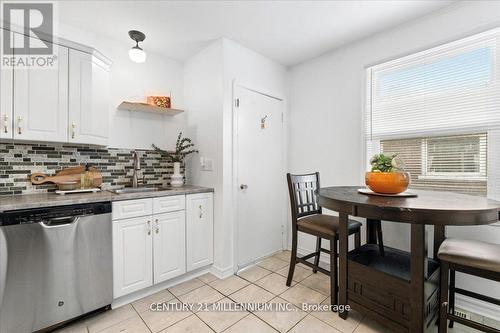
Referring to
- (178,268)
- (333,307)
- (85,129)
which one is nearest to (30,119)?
(85,129)

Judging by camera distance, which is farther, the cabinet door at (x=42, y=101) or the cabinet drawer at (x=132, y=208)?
the cabinet drawer at (x=132, y=208)

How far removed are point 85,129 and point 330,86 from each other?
265cm

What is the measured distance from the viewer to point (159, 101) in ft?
8.69

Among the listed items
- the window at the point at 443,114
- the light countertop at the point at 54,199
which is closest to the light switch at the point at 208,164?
the light countertop at the point at 54,199

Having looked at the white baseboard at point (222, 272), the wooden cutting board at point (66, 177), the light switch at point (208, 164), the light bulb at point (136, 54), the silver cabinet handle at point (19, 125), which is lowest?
the white baseboard at point (222, 272)

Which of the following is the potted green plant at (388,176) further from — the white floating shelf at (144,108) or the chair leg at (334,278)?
the white floating shelf at (144,108)

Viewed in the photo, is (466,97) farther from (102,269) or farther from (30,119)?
(30,119)

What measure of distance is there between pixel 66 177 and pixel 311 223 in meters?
2.37

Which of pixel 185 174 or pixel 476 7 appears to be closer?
pixel 476 7

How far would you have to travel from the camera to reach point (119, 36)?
2398 millimetres

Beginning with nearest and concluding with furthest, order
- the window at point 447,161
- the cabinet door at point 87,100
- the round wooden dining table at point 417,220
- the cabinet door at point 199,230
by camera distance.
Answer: the round wooden dining table at point 417,220 < the window at point 447,161 < the cabinet door at point 87,100 < the cabinet door at point 199,230

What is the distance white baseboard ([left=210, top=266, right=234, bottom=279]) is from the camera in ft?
7.93

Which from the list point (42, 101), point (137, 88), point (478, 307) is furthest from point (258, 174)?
point (478, 307)

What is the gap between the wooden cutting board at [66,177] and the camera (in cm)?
202
